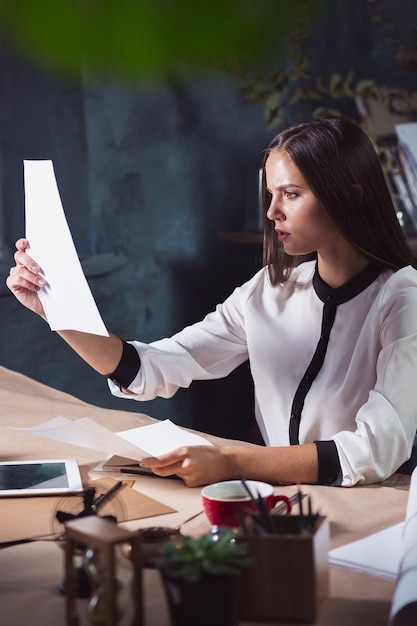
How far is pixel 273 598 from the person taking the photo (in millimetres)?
764

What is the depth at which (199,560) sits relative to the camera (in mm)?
670

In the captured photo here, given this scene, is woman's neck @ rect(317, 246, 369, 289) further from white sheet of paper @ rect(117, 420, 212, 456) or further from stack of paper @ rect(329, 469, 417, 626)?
stack of paper @ rect(329, 469, 417, 626)

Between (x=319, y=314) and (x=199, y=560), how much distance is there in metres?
1.11

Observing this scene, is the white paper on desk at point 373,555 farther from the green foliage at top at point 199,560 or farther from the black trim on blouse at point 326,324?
the black trim on blouse at point 326,324

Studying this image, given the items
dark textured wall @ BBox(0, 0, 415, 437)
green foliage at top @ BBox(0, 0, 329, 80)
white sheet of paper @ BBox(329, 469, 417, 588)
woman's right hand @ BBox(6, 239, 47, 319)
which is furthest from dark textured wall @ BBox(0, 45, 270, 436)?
green foliage at top @ BBox(0, 0, 329, 80)

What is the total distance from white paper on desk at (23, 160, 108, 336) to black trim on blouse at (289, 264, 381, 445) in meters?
0.51

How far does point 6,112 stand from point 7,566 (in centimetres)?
207

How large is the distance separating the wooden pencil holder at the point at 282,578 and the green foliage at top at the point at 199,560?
7cm

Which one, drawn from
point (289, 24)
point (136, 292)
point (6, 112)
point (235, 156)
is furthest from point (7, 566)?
point (235, 156)

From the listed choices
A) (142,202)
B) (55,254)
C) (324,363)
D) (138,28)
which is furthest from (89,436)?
(142,202)

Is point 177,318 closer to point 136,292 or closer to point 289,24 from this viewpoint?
point 136,292

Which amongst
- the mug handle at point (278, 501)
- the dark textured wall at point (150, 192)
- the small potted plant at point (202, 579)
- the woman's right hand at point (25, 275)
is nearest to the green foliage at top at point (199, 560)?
the small potted plant at point (202, 579)

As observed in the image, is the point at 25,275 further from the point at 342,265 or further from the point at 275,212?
the point at 342,265

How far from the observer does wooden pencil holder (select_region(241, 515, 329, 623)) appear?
75 centimetres
